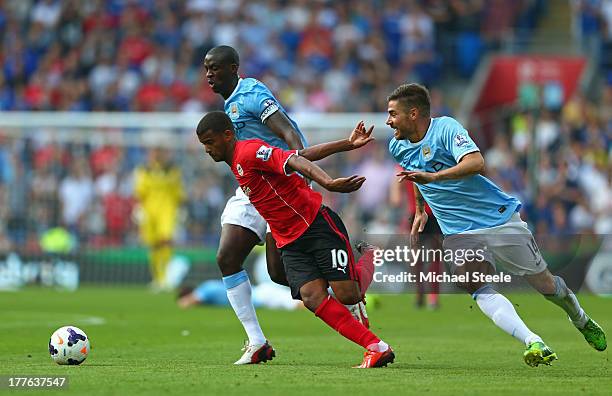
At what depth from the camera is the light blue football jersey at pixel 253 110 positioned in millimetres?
10234

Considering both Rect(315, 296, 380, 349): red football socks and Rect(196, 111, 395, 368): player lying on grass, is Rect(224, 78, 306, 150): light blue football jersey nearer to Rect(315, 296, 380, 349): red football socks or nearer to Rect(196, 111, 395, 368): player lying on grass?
Rect(196, 111, 395, 368): player lying on grass

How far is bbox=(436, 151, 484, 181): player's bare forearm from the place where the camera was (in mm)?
9062

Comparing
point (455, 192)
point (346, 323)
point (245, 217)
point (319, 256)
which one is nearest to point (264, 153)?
point (319, 256)

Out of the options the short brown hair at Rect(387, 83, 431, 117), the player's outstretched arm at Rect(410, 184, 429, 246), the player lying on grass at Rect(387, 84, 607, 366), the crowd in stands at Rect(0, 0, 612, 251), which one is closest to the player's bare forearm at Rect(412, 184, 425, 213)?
the player's outstretched arm at Rect(410, 184, 429, 246)

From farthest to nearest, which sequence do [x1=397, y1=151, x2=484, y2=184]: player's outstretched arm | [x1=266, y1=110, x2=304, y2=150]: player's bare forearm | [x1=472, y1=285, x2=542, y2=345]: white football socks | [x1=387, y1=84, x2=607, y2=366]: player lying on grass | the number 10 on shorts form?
[x1=266, y1=110, x2=304, y2=150]: player's bare forearm → [x1=387, y1=84, x2=607, y2=366]: player lying on grass → the number 10 on shorts → [x1=472, y1=285, x2=542, y2=345]: white football socks → [x1=397, y1=151, x2=484, y2=184]: player's outstretched arm

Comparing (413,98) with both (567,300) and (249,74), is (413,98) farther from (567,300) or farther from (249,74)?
(249,74)

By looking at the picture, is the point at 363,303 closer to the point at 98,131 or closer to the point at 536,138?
the point at 536,138

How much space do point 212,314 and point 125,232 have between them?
8.75 meters

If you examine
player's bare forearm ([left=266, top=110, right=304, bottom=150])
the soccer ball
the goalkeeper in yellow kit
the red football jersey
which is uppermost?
player's bare forearm ([left=266, top=110, right=304, bottom=150])

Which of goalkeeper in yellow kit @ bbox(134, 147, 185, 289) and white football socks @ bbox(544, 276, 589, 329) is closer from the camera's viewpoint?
white football socks @ bbox(544, 276, 589, 329)

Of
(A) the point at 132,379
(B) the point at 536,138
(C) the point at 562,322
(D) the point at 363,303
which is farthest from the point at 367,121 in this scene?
(A) the point at 132,379

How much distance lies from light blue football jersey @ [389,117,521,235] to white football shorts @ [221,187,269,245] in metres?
1.49

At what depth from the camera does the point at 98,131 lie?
25.8m

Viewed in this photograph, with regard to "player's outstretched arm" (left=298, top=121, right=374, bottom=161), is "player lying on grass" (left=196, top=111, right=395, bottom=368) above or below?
below
